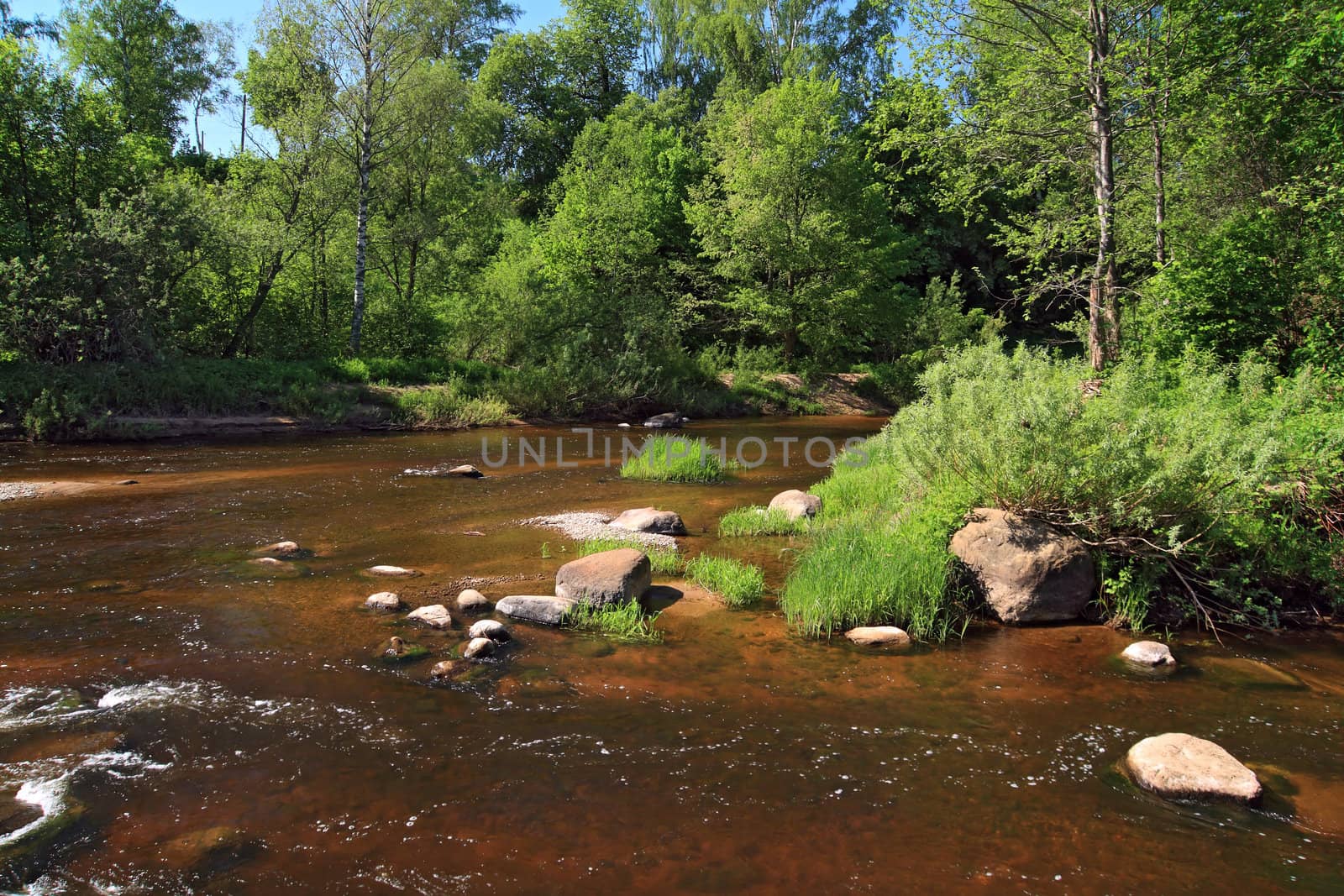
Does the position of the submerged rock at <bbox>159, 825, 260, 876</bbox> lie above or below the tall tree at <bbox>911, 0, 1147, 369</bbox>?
below

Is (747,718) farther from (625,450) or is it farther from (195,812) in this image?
(625,450)

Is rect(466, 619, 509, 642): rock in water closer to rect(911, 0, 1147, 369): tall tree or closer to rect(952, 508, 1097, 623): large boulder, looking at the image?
rect(952, 508, 1097, 623): large boulder

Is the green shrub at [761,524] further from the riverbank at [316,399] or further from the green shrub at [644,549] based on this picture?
the riverbank at [316,399]

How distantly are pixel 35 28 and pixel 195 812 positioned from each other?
5193 cm

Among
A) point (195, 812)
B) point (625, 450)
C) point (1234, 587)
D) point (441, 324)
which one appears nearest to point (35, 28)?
point (441, 324)

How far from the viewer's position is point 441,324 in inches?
1147

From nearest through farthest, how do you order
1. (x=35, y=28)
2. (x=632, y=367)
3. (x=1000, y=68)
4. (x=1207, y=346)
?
(x=1207, y=346) < (x=1000, y=68) < (x=632, y=367) < (x=35, y=28)

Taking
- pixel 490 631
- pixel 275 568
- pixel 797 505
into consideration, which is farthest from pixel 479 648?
pixel 797 505

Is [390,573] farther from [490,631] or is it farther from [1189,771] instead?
[1189,771]

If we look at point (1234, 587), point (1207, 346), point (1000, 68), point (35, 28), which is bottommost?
point (1234, 587)

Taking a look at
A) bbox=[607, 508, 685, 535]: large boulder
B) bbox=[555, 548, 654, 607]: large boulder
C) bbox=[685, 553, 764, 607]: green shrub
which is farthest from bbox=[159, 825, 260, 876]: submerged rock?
bbox=[607, 508, 685, 535]: large boulder

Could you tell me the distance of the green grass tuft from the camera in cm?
694

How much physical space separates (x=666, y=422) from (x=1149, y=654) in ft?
68.6

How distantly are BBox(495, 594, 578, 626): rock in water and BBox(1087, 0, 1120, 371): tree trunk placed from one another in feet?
34.8
